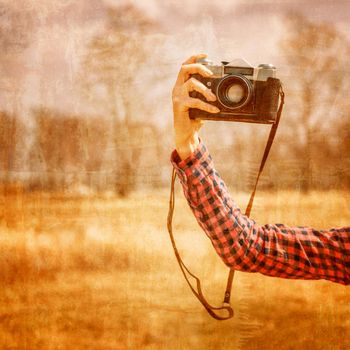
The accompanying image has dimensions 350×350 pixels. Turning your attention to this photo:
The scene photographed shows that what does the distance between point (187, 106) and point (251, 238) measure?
0.23 meters

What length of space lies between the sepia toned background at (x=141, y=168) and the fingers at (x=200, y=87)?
58 centimetres

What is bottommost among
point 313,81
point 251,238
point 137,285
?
point 137,285

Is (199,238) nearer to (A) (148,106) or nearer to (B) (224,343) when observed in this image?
(B) (224,343)

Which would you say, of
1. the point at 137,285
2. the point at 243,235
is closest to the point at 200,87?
the point at 243,235

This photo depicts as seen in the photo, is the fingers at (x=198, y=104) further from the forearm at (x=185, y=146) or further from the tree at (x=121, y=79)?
the tree at (x=121, y=79)

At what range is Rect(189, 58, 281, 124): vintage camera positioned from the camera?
0.69 metres

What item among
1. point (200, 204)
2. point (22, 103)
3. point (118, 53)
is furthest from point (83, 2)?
point (200, 204)

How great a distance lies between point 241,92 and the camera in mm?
697

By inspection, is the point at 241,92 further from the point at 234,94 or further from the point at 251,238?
the point at 251,238

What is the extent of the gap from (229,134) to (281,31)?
0.32 m

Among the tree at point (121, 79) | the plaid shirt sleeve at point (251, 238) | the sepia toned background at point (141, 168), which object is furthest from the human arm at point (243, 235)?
the tree at point (121, 79)

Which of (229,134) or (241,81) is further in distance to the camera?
(229,134)

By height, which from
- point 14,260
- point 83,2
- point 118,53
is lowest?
point 14,260

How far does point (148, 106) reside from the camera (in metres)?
1.30
